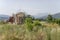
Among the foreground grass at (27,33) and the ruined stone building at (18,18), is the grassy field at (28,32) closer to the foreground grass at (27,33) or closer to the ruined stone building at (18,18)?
the foreground grass at (27,33)

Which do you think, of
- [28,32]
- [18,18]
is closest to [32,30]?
[28,32]

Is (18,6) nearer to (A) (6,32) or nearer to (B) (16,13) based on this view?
(B) (16,13)

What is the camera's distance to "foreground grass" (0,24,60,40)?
15.1ft

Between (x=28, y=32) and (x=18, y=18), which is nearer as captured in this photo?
(x=28, y=32)

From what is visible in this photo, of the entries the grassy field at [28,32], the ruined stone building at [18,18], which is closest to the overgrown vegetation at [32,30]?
the grassy field at [28,32]

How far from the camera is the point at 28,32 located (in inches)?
196

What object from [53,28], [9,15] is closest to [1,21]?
[9,15]

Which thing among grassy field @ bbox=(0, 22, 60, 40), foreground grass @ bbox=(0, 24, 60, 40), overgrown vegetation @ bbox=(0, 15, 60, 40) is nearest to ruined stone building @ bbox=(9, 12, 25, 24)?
overgrown vegetation @ bbox=(0, 15, 60, 40)

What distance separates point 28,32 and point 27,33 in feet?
0.28

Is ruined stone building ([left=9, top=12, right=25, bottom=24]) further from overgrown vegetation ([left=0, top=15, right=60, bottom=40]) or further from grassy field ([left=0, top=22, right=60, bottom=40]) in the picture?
grassy field ([left=0, top=22, right=60, bottom=40])

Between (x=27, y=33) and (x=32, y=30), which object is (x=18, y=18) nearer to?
(x=32, y=30)

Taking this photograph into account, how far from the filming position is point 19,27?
518 centimetres

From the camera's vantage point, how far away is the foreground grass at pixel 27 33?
4612 millimetres

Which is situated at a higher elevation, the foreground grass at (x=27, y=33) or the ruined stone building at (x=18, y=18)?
the ruined stone building at (x=18, y=18)
